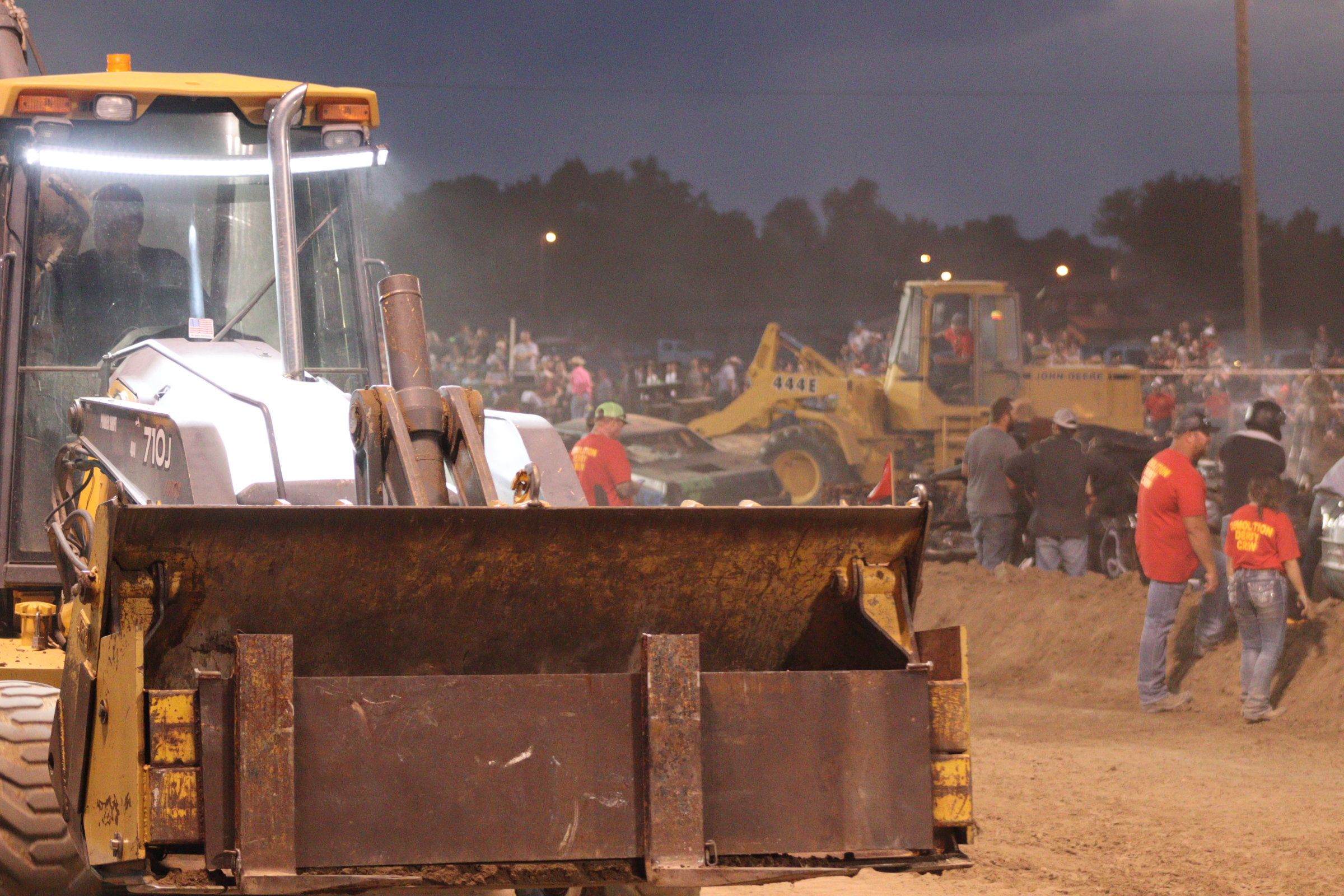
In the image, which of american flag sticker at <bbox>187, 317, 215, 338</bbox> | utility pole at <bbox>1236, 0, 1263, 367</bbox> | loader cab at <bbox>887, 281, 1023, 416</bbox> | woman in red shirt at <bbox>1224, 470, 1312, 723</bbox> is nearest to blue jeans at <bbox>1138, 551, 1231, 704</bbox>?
woman in red shirt at <bbox>1224, 470, 1312, 723</bbox>

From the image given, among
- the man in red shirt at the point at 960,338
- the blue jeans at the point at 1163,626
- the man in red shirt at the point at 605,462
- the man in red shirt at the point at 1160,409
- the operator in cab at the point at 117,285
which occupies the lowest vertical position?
the blue jeans at the point at 1163,626

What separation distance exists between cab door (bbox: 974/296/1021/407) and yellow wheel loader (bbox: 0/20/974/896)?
13.4 metres

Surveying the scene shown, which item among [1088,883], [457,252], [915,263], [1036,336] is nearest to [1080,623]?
[1088,883]

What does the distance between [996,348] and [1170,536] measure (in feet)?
26.2

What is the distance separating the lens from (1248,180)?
2214cm

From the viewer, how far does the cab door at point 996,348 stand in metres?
18.0

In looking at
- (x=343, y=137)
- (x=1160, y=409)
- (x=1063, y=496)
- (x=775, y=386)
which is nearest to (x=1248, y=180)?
(x=1160, y=409)

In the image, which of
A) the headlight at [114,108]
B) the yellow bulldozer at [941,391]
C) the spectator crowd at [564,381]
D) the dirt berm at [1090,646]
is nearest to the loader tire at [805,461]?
the yellow bulldozer at [941,391]

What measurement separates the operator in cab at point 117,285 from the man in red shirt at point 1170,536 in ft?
23.2

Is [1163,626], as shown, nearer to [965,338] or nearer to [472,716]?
[472,716]

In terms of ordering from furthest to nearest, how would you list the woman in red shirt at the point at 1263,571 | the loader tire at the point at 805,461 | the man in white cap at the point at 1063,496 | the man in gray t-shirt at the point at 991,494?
the loader tire at the point at 805,461 → the man in gray t-shirt at the point at 991,494 → the man in white cap at the point at 1063,496 → the woman in red shirt at the point at 1263,571

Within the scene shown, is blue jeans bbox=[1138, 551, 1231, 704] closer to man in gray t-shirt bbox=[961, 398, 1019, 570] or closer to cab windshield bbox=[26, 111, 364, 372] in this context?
man in gray t-shirt bbox=[961, 398, 1019, 570]

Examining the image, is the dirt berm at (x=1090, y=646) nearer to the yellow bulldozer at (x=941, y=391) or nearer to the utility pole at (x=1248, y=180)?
the yellow bulldozer at (x=941, y=391)

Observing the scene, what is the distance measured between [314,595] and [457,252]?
2136 inches
